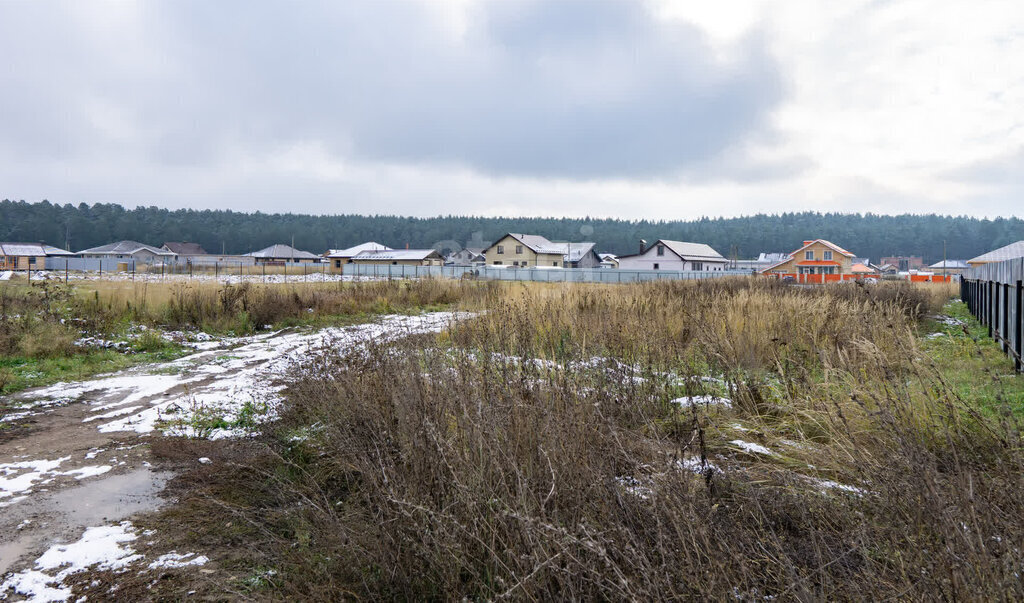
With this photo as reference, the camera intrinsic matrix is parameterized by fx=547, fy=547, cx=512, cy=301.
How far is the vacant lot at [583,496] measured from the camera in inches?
71.7

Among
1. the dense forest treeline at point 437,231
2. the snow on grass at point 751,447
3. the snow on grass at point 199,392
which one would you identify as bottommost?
the snow on grass at point 199,392

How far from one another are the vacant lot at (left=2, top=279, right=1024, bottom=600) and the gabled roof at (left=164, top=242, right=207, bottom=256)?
114 meters

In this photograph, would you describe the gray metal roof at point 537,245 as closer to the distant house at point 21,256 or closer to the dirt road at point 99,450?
the distant house at point 21,256

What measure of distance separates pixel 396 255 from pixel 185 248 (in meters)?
52.6

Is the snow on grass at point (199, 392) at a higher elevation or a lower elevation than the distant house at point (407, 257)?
lower

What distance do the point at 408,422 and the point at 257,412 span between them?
3.52m

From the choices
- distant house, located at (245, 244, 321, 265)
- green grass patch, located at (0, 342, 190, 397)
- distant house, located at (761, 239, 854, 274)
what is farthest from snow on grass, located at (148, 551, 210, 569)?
distant house, located at (245, 244, 321, 265)

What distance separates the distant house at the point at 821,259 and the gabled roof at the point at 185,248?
100223 mm

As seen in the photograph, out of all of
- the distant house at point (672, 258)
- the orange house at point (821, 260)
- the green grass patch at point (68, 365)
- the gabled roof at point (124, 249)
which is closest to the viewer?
the green grass patch at point (68, 365)

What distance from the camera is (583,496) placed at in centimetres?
229

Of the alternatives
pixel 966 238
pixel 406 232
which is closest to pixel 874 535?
pixel 406 232

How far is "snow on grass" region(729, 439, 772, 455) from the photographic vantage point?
3.78m

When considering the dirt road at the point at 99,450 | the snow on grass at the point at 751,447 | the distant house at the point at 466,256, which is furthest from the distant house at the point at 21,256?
the snow on grass at the point at 751,447

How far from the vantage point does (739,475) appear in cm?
288
